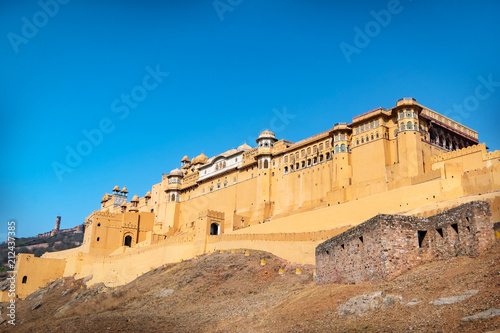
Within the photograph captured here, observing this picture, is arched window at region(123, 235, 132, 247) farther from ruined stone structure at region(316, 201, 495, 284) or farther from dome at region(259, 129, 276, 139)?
ruined stone structure at region(316, 201, 495, 284)

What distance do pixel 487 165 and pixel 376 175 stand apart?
1058cm

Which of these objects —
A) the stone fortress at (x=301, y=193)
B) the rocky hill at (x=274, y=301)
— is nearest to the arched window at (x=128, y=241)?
the stone fortress at (x=301, y=193)

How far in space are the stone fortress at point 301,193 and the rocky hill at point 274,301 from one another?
3.20 meters

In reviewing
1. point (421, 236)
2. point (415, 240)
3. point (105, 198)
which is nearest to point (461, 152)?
point (421, 236)

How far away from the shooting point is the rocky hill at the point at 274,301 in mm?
13258

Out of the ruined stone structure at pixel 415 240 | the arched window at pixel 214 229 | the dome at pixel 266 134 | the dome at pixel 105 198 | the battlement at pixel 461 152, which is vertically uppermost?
the dome at pixel 266 134

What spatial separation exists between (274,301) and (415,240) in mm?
8159

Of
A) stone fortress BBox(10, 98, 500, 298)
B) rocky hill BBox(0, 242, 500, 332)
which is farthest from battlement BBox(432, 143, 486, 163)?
rocky hill BBox(0, 242, 500, 332)

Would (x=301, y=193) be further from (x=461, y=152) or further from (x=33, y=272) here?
(x=33, y=272)

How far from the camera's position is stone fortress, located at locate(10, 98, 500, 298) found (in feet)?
127

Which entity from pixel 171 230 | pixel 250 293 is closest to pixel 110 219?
pixel 171 230

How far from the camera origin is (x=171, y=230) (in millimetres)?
73875

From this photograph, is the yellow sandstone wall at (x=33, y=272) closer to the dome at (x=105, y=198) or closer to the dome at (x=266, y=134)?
the dome at (x=266, y=134)

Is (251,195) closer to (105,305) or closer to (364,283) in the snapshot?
(105,305)
